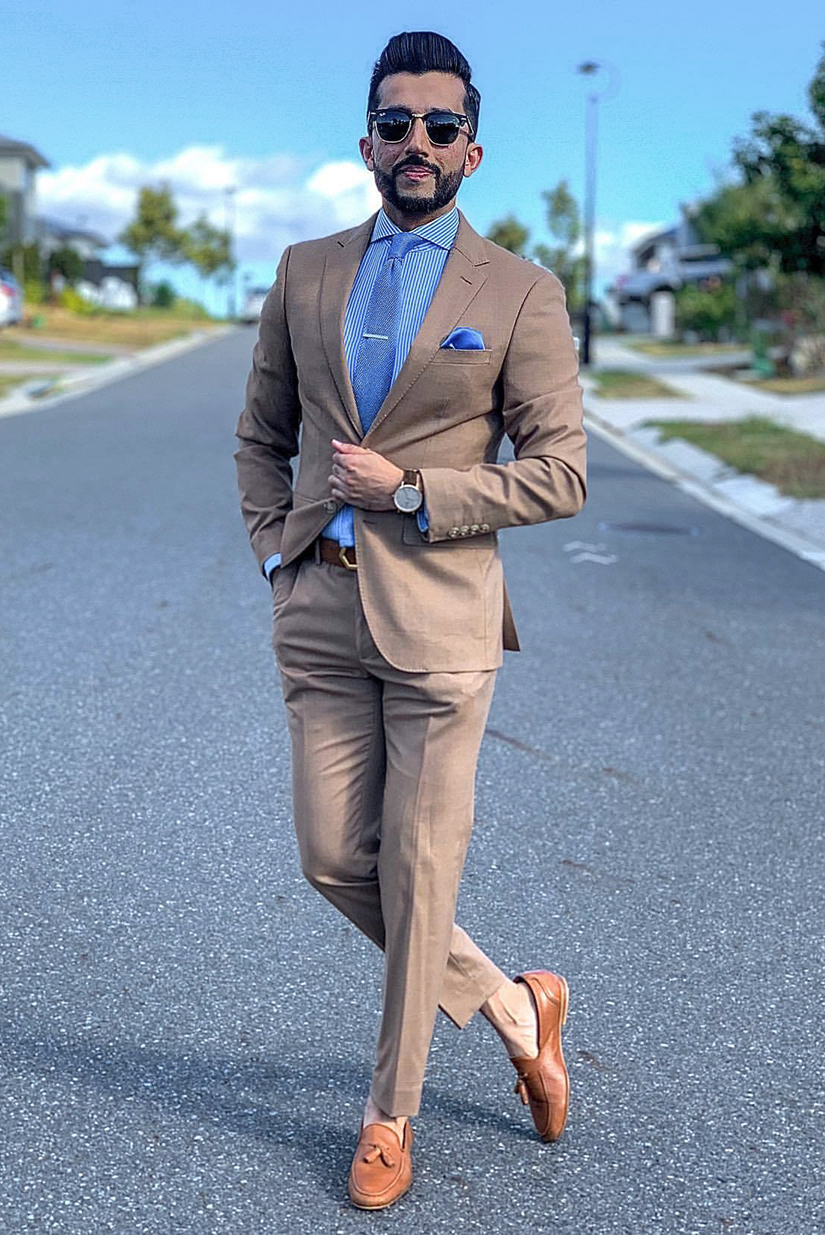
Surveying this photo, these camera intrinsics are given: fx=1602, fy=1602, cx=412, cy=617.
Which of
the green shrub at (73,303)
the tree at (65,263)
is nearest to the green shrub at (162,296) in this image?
the tree at (65,263)

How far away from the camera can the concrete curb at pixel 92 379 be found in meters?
23.6

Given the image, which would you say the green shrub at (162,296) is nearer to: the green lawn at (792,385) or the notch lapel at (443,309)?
the green lawn at (792,385)

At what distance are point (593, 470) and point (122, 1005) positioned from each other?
545 inches

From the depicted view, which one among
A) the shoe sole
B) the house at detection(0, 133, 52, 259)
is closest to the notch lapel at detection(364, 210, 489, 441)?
the shoe sole

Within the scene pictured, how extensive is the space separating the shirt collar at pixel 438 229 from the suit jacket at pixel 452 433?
24 millimetres

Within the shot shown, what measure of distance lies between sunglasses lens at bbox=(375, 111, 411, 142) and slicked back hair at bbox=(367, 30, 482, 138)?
0.18 ft

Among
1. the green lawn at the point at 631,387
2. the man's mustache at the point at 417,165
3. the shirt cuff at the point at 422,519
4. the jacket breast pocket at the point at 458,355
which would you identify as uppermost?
the man's mustache at the point at 417,165

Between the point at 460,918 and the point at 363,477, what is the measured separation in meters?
1.98

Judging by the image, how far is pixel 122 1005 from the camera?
3.96 meters

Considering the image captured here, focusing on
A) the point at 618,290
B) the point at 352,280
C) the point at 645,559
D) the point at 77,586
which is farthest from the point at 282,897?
the point at 618,290

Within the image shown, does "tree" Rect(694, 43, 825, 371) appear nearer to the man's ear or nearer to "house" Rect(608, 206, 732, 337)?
the man's ear

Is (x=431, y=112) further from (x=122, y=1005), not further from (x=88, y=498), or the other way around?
(x=88, y=498)

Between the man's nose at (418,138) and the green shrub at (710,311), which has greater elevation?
the man's nose at (418,138)

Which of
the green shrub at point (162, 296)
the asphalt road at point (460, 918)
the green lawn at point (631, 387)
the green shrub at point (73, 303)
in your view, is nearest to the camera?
the asphalt road at point (460, 918)
